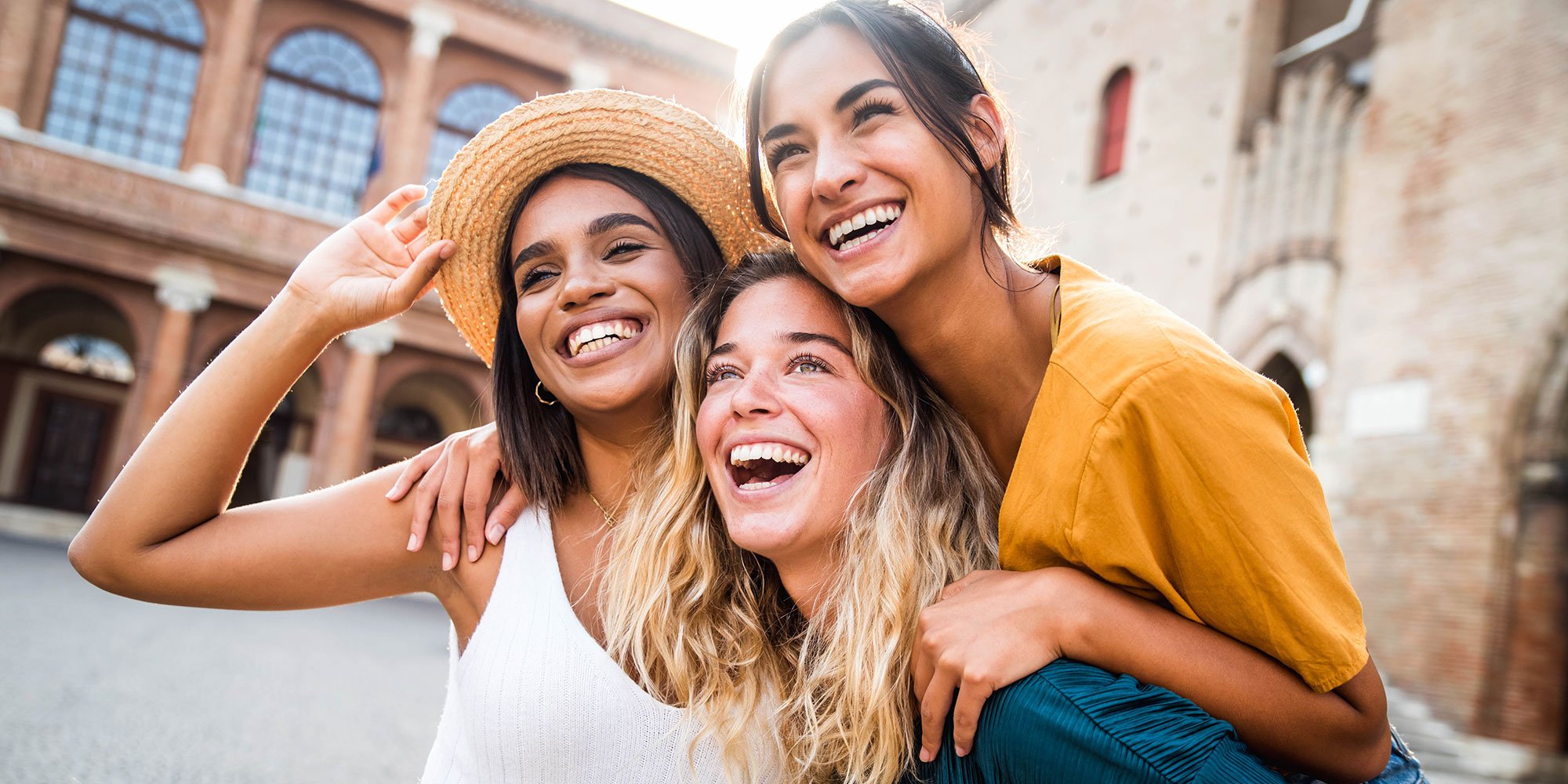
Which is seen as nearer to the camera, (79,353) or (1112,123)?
(1112,123)

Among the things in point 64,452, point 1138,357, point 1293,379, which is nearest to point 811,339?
point 1138,357

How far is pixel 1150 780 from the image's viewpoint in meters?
1.43

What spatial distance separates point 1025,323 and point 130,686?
268 inches

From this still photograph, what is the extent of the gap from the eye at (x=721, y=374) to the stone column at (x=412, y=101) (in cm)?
1881

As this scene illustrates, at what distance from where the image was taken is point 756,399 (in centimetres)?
225

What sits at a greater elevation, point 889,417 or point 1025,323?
point 1025,323

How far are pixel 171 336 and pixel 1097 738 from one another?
19.7 m

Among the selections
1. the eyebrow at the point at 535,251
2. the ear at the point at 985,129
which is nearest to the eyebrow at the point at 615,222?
the eyebrow at the point at 535,251

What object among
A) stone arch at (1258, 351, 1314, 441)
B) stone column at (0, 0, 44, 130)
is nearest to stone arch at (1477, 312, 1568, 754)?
stone arch at (1258, 351, 1314, 441)

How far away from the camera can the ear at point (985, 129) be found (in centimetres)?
244

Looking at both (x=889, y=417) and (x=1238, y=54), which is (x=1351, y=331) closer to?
(x=1238, y=54)

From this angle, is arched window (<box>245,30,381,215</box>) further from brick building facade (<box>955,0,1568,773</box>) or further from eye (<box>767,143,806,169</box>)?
eye (<box>767,143,806,169</box>)

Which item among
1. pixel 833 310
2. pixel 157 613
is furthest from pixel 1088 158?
pixel 833 310

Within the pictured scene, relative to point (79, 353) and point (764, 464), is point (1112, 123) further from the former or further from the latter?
point (79, 353)
